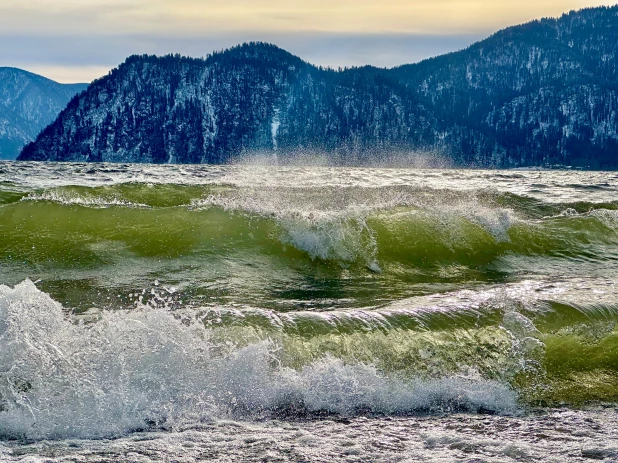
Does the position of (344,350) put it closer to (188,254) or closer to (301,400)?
(301,400)

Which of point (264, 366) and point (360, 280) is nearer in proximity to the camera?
point (264, 366)

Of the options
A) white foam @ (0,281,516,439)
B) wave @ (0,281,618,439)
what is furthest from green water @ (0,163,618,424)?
white foam @ (0,281,516,439)

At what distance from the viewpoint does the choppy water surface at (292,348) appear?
640cm

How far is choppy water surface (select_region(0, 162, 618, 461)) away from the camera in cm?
640

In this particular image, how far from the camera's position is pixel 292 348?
26.7 feet

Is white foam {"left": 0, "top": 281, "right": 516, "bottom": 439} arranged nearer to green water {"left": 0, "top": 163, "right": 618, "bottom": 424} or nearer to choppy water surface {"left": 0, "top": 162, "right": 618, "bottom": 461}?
choppy water surface {"left": 0, "top": 162, "right": 618, "bottom": 461}

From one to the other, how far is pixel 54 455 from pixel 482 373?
16.1 feet

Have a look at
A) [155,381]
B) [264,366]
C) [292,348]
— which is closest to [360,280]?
[292,348]

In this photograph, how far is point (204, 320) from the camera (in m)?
8.75

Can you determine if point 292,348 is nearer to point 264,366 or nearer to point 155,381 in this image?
point 264,366

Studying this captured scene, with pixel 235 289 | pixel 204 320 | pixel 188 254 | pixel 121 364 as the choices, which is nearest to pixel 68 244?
pixel 188 254

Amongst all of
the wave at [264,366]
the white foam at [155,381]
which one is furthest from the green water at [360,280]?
the white foam at [155,381]

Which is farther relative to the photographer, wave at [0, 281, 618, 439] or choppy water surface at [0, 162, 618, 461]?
wave at [0, 281, 618, 439]

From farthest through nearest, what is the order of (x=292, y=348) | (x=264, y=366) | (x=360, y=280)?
(x=360, y=280) → (x=292, y=348) → (x=264, y=366)
